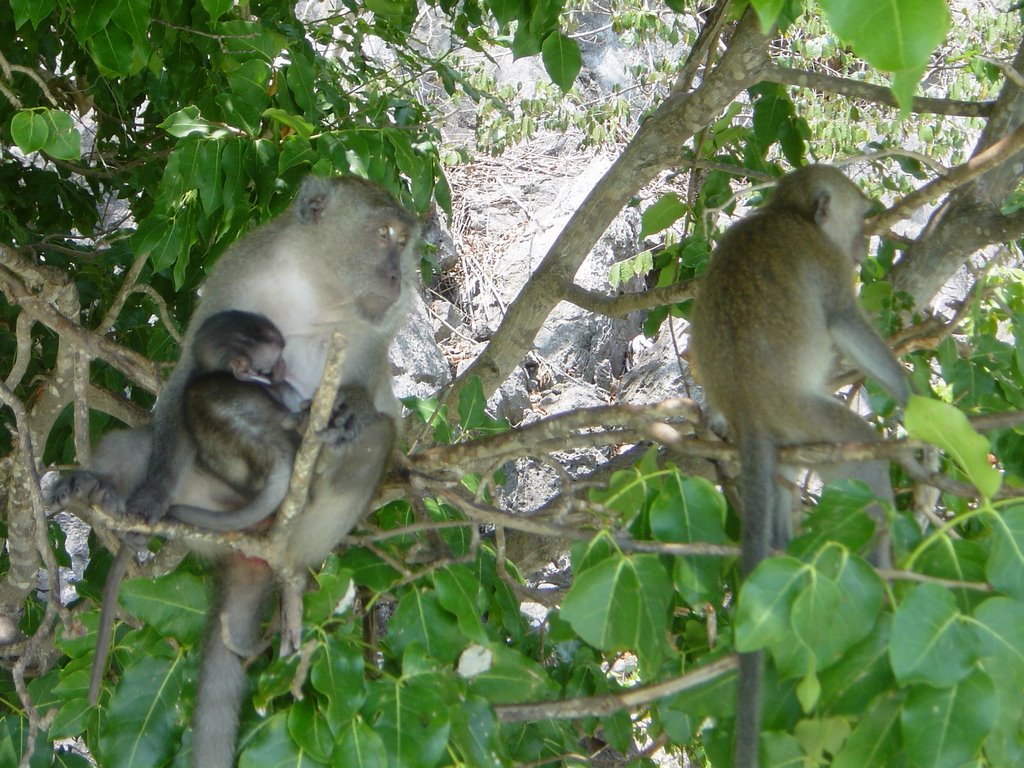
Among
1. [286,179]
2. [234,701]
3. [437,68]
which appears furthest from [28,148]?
[437,68]

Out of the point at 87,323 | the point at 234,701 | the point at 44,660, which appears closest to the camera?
the point at 234,701

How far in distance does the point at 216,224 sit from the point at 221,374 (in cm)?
72

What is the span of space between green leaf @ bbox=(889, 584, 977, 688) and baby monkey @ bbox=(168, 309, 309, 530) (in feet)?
4.98

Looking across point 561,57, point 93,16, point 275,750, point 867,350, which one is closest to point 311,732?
point 275,750

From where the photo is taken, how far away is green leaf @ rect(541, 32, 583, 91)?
123 inches

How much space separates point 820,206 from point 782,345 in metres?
0.72

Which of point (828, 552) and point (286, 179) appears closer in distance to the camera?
point (828, 552)

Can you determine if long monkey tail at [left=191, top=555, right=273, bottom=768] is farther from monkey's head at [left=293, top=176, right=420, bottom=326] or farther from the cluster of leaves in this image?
monkey's head at [left=293, top=176, right=420, bottom=326]

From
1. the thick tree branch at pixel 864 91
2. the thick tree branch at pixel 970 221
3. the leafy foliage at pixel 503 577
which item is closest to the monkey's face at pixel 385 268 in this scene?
the leafy foliage at pixel 503 577

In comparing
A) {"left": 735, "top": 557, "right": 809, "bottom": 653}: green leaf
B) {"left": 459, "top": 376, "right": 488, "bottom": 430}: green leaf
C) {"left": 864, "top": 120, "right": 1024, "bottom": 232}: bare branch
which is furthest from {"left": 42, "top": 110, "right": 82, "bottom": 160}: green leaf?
{"left": 864, "top": 120, "right": 1024, "bottom": 232}: bare branch

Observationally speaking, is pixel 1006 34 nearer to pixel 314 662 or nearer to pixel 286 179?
pixel 286 179

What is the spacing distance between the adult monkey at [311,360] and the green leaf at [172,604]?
6.4 inches

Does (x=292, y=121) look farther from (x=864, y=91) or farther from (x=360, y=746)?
(x=360, y=746)

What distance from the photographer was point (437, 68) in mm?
4469
